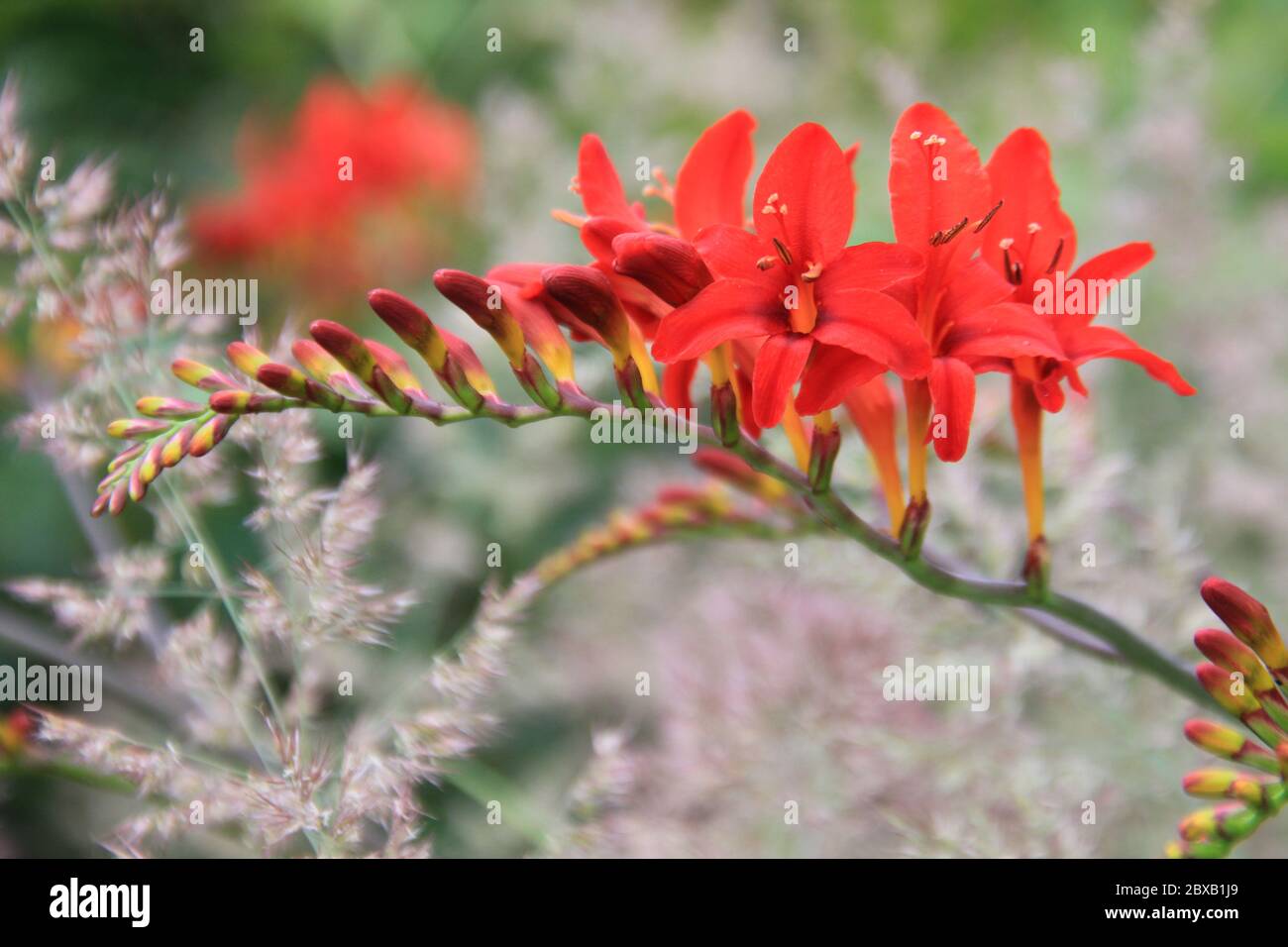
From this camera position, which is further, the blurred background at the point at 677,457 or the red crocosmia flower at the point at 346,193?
the red crocosmia flower at the point at 346,193

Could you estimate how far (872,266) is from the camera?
0.38 meters

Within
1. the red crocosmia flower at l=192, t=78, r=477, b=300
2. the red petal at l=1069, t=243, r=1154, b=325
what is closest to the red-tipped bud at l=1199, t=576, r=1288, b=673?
the red petal at l=1069, t=243, r=1154, b=325

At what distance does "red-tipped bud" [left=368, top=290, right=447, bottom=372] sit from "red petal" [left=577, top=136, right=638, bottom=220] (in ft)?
0.25

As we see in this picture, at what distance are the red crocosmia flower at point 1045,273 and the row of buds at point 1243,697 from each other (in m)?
0.07

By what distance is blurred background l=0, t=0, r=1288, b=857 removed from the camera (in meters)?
0.66

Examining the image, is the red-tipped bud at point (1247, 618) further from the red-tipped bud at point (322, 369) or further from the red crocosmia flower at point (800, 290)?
the red-tipped bud at point (322, 369)

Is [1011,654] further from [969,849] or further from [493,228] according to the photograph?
[493,228]

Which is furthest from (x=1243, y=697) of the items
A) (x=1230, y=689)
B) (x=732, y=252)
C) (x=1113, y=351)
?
(x=732, y=252)

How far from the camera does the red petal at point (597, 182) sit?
1.36 ft

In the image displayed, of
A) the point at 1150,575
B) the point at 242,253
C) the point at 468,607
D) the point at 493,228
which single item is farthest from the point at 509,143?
the point at 1150,575

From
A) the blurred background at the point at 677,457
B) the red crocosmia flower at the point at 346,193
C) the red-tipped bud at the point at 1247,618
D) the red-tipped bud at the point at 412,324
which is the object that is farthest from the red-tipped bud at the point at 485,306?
the red crocosmia flower at the point at 346,193

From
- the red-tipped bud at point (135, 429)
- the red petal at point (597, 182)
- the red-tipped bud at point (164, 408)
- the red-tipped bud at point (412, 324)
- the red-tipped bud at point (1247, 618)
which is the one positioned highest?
the red petal at point (597, 182)

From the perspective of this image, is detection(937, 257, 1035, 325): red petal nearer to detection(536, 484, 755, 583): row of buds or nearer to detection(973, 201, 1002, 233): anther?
detection(973, 201, 1002, 233): anther
